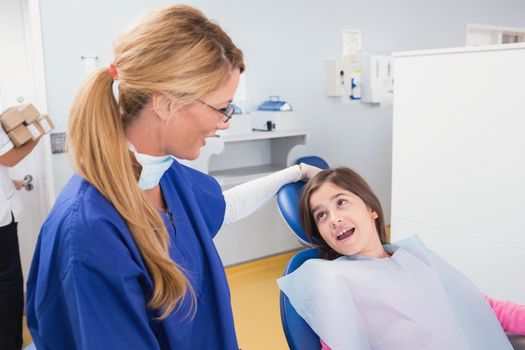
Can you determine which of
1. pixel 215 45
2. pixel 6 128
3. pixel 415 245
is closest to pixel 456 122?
pixel 415 245

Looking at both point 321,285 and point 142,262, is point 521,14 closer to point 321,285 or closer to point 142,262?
point 321,285

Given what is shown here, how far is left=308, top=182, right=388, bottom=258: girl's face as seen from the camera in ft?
4.34

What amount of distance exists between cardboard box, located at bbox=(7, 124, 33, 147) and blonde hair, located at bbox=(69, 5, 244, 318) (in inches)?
52.6

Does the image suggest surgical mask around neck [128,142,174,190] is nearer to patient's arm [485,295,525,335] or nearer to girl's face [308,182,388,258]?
girl's face [308,182,388,258]

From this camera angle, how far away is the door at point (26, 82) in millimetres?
2301

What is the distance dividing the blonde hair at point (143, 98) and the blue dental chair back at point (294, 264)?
0.43 metres

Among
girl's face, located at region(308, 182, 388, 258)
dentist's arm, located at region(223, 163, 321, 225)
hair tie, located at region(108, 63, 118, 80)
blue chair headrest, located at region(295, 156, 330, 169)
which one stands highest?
hair tie, located at region(108, 63, 118, 80)

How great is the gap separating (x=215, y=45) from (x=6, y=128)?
150 centimetres

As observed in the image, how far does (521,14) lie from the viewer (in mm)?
4605

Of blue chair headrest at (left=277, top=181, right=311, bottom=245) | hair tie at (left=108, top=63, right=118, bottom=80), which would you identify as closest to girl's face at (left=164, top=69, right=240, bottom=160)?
hair tie at (left=108, top=63, right=118, bottom=80)

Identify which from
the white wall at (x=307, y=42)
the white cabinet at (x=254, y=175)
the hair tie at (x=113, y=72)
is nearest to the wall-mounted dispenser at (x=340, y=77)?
the white wall at (x=307, y=42)

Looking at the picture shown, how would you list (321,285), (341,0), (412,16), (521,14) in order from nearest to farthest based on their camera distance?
1. (321,285)
2. (341,0)
3. (412,16)
4. (521,14)

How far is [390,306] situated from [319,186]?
38cm

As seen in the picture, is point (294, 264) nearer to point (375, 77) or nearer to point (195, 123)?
point (195, 123)
